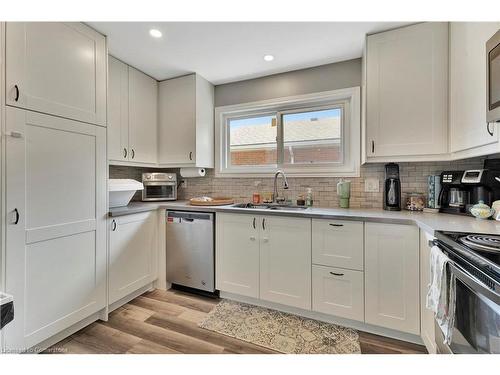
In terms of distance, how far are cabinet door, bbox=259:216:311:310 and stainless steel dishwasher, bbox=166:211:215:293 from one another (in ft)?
1.78

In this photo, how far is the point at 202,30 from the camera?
5.99 ft

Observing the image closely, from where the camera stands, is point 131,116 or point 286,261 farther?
point 131,116

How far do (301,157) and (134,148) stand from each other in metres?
1.89

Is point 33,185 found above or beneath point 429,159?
beneath

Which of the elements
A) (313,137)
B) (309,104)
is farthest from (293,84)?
(313,137)

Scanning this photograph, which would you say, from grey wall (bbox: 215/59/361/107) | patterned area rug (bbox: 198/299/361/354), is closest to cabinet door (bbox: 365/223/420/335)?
patterned area rug (bbox: 198/299/361/354)

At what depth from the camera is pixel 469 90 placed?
1.43 metres

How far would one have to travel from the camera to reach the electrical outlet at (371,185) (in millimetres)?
2197

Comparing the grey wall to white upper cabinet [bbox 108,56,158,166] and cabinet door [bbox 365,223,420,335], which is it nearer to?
white upper cabinet [bbox 108,56,158,166]

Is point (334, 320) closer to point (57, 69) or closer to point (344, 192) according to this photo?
point (344, 192)

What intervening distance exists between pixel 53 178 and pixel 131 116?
1187 millimetres

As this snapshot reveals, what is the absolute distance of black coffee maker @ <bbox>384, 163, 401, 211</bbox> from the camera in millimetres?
1952
